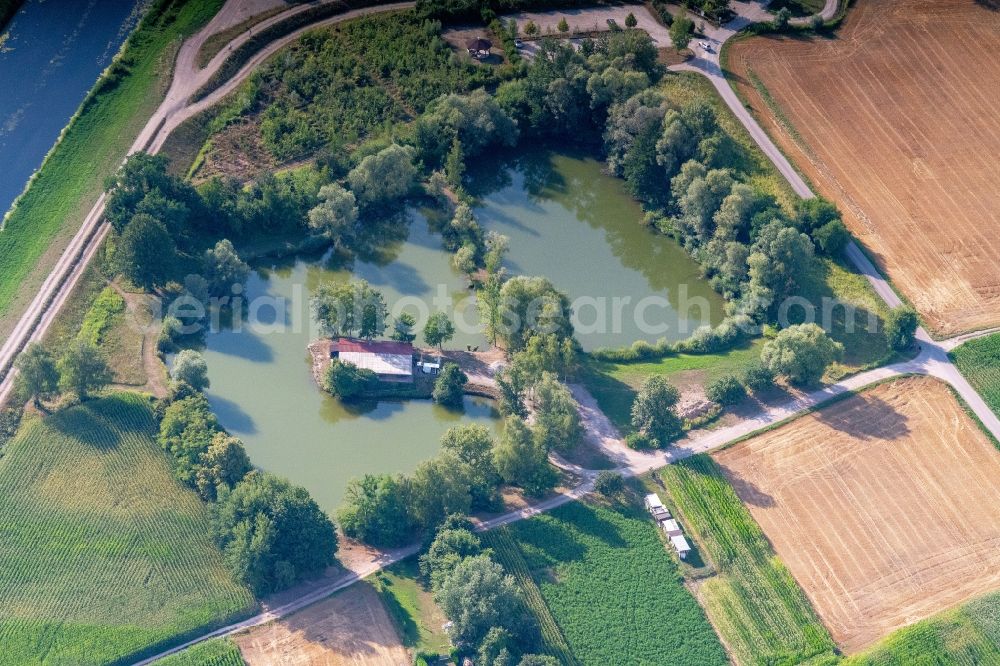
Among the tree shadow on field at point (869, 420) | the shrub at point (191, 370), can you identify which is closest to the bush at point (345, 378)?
the shrub at point (191, 370)

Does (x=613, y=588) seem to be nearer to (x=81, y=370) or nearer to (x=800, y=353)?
(x=800, y=353)

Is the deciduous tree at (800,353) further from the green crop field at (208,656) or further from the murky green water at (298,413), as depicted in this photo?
the green crop field at (208,656)

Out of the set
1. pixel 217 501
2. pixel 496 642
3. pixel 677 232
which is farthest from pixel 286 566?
pixel 677 232

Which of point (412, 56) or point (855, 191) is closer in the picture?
point (855, 191)

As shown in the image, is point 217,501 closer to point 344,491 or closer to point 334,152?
point 344,491

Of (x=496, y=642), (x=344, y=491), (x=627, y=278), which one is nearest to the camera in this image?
(x=496, y=642)

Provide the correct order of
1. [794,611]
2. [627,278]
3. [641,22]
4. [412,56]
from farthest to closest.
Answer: [641,22], [412,56], [627,278], [794,611]

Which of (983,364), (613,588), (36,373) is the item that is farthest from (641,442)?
(36,373)
